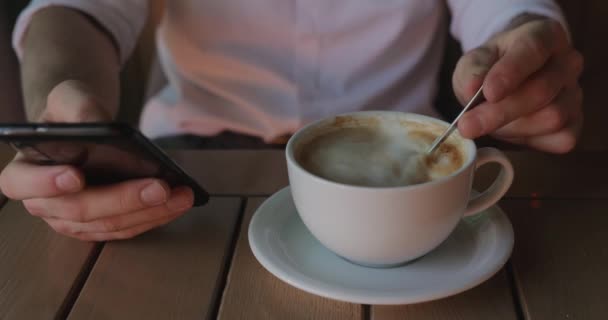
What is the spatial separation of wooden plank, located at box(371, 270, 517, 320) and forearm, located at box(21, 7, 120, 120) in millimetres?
401

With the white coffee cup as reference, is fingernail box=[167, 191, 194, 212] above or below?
below

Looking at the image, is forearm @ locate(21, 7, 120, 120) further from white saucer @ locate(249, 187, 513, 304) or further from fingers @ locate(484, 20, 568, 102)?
fingers @ locate(484, 20, 568, 102)

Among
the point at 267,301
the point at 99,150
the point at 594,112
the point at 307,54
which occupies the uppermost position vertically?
the point at 99,150

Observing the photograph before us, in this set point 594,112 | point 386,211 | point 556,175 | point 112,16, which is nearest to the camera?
point 386,211

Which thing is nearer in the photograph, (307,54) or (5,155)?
(5,155)

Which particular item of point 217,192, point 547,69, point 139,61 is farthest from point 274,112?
point 139,61

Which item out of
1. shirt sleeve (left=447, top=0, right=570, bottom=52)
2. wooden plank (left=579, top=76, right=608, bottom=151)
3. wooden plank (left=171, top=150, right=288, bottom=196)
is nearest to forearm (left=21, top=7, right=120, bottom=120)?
wooden plank (left=171, top=150, right=288, bottom=196)

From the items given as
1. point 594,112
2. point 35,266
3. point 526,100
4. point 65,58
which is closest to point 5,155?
point 65,58

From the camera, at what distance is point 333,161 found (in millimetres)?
548

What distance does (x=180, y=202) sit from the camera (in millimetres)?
577

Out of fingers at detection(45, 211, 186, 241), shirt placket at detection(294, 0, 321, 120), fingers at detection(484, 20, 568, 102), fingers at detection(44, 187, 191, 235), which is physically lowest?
shirt placket at detection(294, 0, 321, 120)

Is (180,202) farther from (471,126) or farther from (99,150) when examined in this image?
(471,126)

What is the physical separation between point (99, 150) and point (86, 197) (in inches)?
3.3

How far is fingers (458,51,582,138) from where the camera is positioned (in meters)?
0.55
